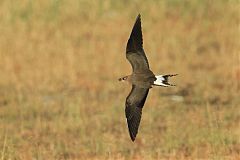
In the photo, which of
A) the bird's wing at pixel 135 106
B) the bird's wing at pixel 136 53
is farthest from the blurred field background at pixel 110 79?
the bird's wing at pixel 136 53

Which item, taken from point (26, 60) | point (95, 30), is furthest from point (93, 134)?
point (95, 30)

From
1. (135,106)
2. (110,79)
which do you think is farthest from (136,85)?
(110,79)

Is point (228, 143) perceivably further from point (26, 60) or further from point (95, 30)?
point (95, 30)

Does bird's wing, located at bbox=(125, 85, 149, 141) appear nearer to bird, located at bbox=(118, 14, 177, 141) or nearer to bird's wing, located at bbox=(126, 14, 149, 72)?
bird, located at bbox=(118, 14, 177, 141)

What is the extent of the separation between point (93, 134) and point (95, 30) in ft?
21.9

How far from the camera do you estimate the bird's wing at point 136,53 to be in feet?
32.6

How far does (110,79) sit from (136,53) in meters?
6.23

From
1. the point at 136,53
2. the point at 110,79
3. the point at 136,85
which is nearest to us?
the point at 136,85

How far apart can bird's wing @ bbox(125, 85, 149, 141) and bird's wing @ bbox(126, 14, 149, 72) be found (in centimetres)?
24

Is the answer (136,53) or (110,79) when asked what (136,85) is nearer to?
(136,53)

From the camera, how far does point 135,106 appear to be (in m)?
9.87

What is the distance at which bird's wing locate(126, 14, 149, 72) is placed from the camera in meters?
9.93

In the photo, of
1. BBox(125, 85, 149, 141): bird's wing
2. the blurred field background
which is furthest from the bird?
the blurred field background

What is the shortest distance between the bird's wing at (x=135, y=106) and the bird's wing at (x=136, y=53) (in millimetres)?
239
